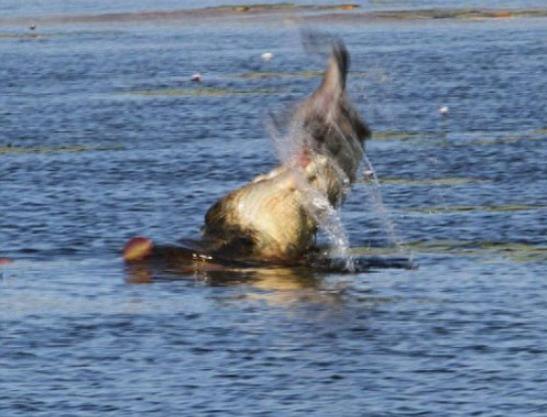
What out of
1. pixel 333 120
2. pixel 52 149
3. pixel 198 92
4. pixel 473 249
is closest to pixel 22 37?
pixel 198 92

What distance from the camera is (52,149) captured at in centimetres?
2998

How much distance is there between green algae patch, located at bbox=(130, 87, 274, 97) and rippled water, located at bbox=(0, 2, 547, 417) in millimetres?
104

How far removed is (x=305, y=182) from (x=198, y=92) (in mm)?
19323

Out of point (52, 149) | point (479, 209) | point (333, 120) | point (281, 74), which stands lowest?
point (281, 74)

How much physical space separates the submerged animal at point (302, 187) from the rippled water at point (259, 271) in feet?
2.00

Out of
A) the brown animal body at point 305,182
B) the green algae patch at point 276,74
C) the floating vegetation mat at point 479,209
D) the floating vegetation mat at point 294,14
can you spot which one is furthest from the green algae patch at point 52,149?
the floating vegetation mat at point 294,14

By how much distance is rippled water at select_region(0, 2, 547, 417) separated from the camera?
48.0ft

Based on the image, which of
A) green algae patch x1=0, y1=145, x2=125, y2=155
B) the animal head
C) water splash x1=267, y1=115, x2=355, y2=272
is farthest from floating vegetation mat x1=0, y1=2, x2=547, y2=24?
the animal head

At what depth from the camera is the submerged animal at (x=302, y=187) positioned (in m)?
20.1

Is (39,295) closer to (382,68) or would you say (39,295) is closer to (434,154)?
(434,154)

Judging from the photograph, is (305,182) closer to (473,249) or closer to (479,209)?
(473,249)

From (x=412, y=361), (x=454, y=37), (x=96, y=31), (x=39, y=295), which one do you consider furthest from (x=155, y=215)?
(x=96, y=31)

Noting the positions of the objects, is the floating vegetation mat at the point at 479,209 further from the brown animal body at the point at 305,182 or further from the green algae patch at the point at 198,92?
the green algae patch at the point at 198,92

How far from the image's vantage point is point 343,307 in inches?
696
